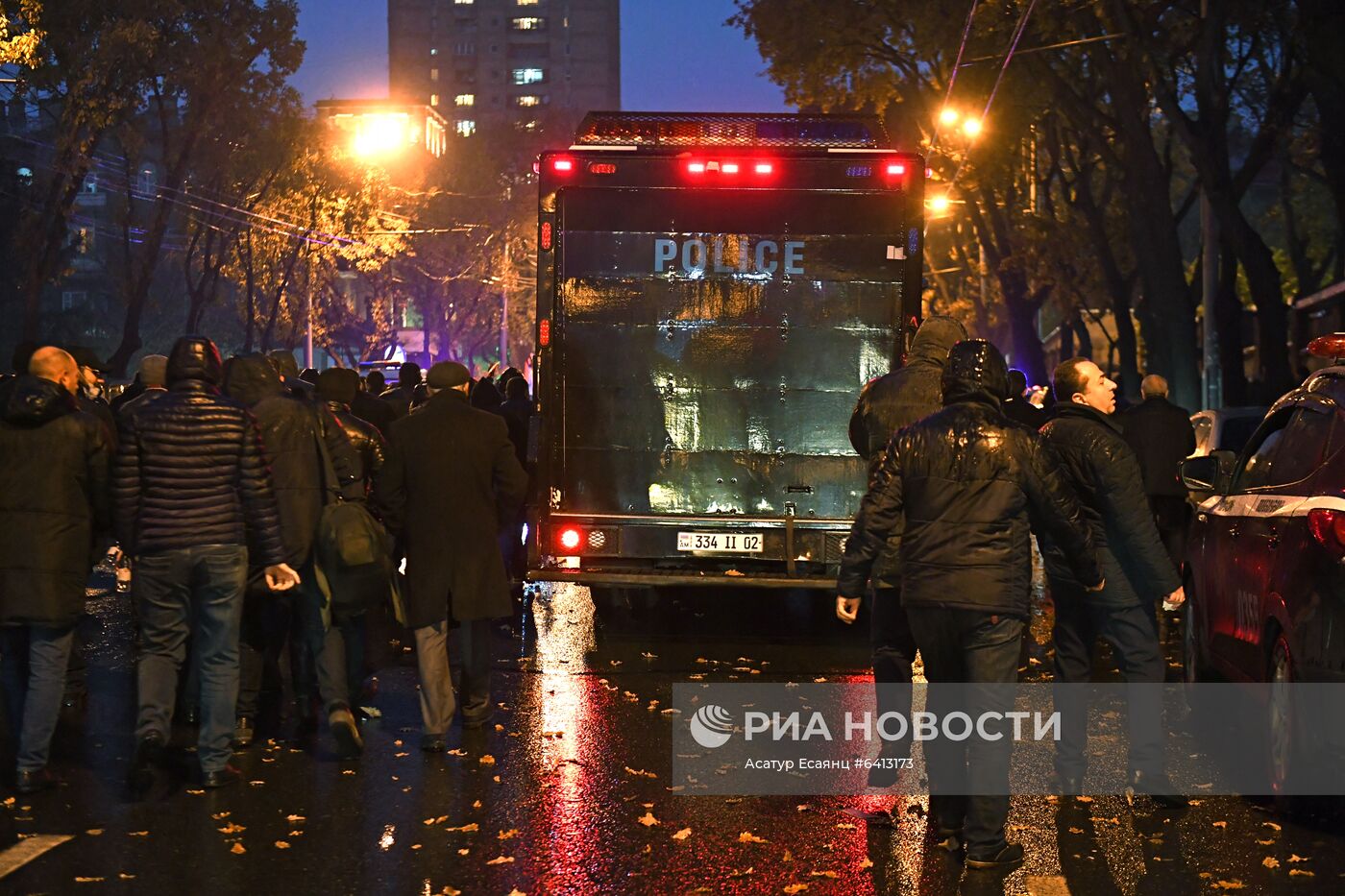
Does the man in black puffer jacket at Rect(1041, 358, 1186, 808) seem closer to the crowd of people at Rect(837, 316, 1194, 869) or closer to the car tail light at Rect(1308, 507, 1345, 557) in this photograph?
the crowd of people at Rect(837, 316, 1194, 869)

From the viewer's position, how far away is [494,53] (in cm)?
15338

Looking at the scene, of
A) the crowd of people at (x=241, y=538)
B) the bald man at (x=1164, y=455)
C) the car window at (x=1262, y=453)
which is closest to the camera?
the crowd of people at (x=241, y=538)

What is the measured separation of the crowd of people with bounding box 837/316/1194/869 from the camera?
6250mm

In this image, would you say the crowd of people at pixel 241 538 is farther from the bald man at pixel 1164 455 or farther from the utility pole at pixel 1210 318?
the utility pole at pixel 1210 318

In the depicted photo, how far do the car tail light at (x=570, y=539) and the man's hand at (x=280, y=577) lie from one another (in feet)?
12.3

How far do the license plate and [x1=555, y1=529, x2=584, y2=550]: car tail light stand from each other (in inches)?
24.9

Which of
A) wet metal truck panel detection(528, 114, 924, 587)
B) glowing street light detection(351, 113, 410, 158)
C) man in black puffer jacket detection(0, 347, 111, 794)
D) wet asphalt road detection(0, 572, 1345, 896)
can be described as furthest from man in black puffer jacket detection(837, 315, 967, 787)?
glowing street light detection(351, 113, 410, 158)

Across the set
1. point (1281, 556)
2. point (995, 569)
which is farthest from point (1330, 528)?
point (995, 569)

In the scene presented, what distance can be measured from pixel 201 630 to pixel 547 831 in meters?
1.92

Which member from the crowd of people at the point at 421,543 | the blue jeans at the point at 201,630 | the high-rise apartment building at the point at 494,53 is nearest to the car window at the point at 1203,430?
the crowd of people at the point at 421,543

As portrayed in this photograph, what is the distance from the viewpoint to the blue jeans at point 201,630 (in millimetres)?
7637

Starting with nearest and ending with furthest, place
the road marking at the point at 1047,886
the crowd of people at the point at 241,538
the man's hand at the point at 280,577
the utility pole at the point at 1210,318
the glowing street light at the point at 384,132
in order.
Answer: the road marking at the point at 1047,886 → the crowd of people at the point at 241,538 → the man's hand at the point at 280,577 → the utility pole at the point at 1210,318 → the glowing street light at the point at 384,132

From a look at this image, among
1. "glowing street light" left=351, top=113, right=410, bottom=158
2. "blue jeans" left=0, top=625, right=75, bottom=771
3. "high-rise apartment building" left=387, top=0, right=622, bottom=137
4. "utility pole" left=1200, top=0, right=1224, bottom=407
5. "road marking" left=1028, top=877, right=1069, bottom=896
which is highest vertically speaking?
"high-rise apartment building" left=387, top=0, right=622, bottom=137

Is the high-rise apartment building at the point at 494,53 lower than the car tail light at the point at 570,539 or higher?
higher
